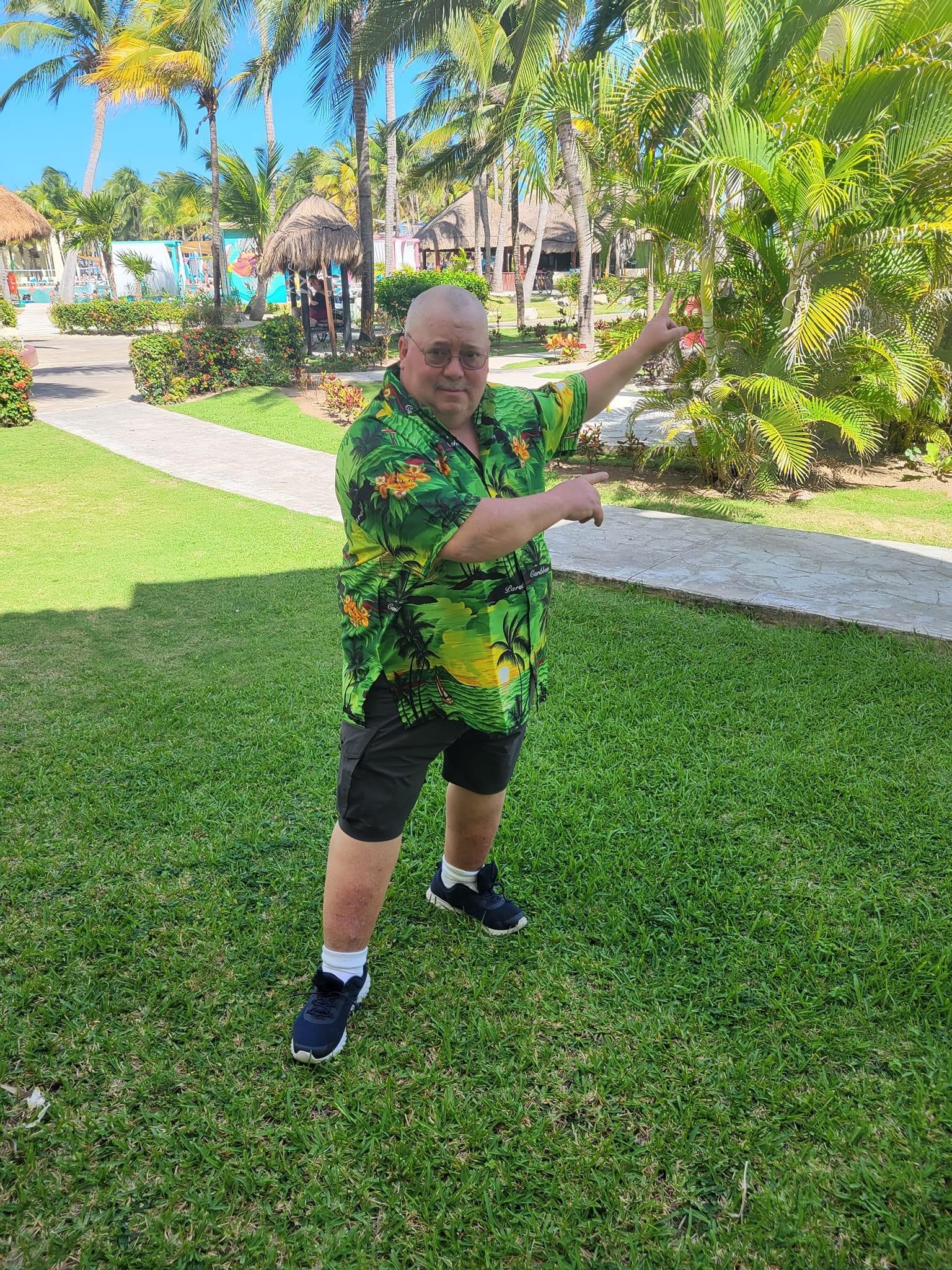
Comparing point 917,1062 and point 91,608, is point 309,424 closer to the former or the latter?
point 91,608

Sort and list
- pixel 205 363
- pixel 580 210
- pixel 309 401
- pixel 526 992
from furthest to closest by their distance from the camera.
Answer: pixel 580 210 → pixel 205 363 → pixel 309 401 → pixel 526 992

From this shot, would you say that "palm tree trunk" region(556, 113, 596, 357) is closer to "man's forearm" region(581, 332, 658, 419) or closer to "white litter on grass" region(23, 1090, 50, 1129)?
"man's forearm" region(581, 332, 658, 419)

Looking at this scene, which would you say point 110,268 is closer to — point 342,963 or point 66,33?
point 66,33

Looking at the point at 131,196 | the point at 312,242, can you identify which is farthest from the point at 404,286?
the point at 131,196

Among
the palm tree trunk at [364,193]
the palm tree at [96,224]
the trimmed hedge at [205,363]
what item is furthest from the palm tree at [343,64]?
the palm tree at [96,224]

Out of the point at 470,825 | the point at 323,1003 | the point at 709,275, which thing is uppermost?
the point at 709,275

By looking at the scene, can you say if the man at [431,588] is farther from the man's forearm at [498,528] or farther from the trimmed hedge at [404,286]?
the trimmed hedge at [404,286]

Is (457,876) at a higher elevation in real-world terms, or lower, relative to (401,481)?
lower

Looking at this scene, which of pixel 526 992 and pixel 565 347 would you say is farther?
pixel 565 347

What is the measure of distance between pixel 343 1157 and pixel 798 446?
6.34m

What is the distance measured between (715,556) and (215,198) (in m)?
22.9

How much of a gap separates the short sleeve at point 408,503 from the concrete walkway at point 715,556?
3.62 meters

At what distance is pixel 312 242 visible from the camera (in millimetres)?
19812

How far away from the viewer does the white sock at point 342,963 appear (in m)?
2.23
